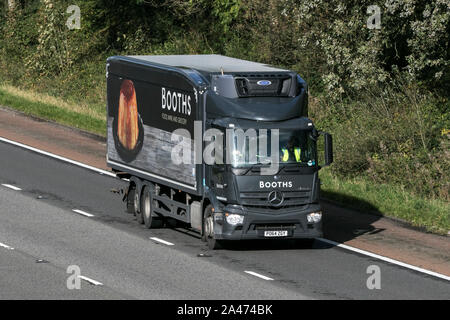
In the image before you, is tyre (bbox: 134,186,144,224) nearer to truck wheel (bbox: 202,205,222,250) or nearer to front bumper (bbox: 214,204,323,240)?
truck wheel (bbox: 202,205,222,250)

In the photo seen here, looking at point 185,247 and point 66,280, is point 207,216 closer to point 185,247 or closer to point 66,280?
point 185,247

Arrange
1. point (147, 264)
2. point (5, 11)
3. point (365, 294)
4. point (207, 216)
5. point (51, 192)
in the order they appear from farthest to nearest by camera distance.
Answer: point (5, 11) → point (51, 192) → point (207, 216) → point (147, 264) → point (365, 294)

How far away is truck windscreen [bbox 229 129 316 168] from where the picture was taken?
20797mm

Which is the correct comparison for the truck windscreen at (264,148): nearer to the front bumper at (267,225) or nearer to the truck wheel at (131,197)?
the front bumper at (267,225)

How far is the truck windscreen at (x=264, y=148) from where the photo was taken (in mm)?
20797

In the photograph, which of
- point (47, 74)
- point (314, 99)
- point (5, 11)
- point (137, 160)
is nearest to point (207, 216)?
point (137, 160)

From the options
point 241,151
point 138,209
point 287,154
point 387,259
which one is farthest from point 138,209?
point 387,259

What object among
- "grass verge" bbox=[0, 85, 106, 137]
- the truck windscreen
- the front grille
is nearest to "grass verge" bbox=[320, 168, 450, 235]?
the front grille

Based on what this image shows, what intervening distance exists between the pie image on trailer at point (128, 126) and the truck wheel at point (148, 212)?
2.88ft

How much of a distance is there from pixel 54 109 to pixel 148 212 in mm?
16692

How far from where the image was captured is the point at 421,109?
3086 centimetres

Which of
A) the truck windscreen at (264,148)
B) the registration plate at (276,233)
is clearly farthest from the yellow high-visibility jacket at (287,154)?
→ the registration plate at (276,233)

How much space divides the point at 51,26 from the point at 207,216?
2699cm

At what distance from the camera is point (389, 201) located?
86.6ft
